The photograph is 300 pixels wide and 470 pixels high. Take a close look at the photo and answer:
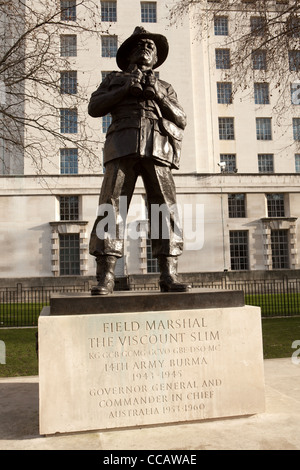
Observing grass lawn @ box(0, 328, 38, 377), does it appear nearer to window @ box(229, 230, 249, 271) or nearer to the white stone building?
the white stone building

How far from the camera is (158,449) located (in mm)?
3633

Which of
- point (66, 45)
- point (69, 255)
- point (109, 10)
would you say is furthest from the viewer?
point (109, 10)

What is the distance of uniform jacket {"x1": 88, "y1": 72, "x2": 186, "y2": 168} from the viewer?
484cm

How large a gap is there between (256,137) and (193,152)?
269 inches

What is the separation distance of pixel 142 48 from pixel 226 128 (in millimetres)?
32628

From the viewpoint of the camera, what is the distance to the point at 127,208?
196 inches

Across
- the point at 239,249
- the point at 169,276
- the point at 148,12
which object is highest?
the point at 148,12

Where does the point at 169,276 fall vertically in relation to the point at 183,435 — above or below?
above

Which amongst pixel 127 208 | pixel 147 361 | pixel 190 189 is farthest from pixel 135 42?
pixel 190 189

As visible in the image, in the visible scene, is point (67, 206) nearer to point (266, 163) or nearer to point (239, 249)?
point (239, 249)

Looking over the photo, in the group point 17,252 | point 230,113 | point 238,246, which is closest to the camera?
point 17,252

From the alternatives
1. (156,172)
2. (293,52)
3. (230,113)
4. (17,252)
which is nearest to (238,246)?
(230,113)

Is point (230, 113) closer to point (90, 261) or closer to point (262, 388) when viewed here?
point (90, 261)

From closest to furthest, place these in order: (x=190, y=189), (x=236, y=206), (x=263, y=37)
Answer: (x=263, y=37) < (x=190, y=189) < (x=236, y=206)
